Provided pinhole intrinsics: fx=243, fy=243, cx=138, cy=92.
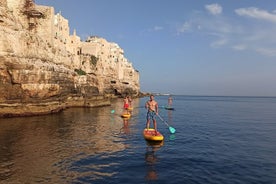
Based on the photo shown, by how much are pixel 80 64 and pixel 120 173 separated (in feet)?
200

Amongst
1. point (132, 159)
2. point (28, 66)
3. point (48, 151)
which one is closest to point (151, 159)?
point (132, 159)

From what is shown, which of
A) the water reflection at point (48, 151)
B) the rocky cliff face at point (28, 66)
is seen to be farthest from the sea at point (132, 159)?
the rocky cliff face at point (28, 66)

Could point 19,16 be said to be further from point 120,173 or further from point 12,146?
point 120,173

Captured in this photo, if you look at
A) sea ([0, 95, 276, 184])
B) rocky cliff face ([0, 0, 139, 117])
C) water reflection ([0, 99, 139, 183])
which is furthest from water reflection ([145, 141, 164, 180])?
rocky cliff face ([0, 0, 139, 117])

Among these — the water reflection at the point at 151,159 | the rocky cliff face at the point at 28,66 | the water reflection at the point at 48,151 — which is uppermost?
the rocky cliff face at the point at 28,66

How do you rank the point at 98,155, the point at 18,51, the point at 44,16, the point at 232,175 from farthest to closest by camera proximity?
the point at 44,16
the point at 18,51
the point at 98,155
the point at 232,175

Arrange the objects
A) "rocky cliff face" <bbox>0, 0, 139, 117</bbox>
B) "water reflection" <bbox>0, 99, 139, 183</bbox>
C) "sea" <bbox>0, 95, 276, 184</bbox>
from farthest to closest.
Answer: "rocky cliff face" <bbox>0, 0, 139, 117</bbox>, "water reflection" <bbox>0, 99, 139, 183</bbox>, "sea" <bbox>0, 95, 276, 184</bbox>

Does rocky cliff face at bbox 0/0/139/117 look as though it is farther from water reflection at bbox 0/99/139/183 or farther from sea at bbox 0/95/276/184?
sea at bbox 0/95/276/184

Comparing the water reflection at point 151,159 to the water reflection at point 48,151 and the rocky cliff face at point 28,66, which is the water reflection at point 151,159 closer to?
the water reflection at point 48,151

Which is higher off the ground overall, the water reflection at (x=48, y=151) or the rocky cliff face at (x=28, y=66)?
the rocky cliff face at (x=28, y=66)

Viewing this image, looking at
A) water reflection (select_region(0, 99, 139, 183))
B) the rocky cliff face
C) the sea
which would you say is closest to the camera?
the sea

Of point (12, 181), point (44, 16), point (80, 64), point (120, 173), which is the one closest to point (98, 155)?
point (120, 173)

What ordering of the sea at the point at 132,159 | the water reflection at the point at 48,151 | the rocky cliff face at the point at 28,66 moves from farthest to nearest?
the rocky cliff face at the point at 28,66 < the water reflection at the point at 48,151 < the sea at the point at 132,159

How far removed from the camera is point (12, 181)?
30.8 feet
